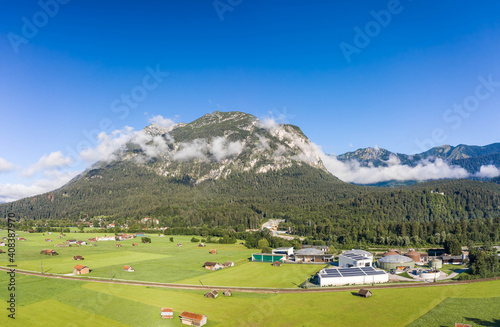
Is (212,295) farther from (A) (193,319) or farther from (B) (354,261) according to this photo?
(B) (354,261)

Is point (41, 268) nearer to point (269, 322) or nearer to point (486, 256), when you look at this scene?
point (269, 322)

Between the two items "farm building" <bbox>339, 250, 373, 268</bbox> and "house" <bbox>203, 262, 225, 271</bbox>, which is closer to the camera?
"farm building" <bbox>339, 250, 373, 268</bbox>

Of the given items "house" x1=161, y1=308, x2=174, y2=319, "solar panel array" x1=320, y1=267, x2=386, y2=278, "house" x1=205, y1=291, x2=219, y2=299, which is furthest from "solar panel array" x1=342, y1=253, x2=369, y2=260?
"house" x1=161, y1=308, x2=174, y2=319

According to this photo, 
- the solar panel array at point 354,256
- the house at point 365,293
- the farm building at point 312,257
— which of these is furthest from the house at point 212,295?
the farm building at point 312,257

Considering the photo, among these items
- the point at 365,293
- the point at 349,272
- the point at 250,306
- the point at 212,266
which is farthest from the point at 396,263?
the point at 250,306

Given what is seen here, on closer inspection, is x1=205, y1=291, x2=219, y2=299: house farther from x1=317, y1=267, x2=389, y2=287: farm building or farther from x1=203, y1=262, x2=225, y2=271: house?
x1=203, y1=262, x2=225, y2=271: house
